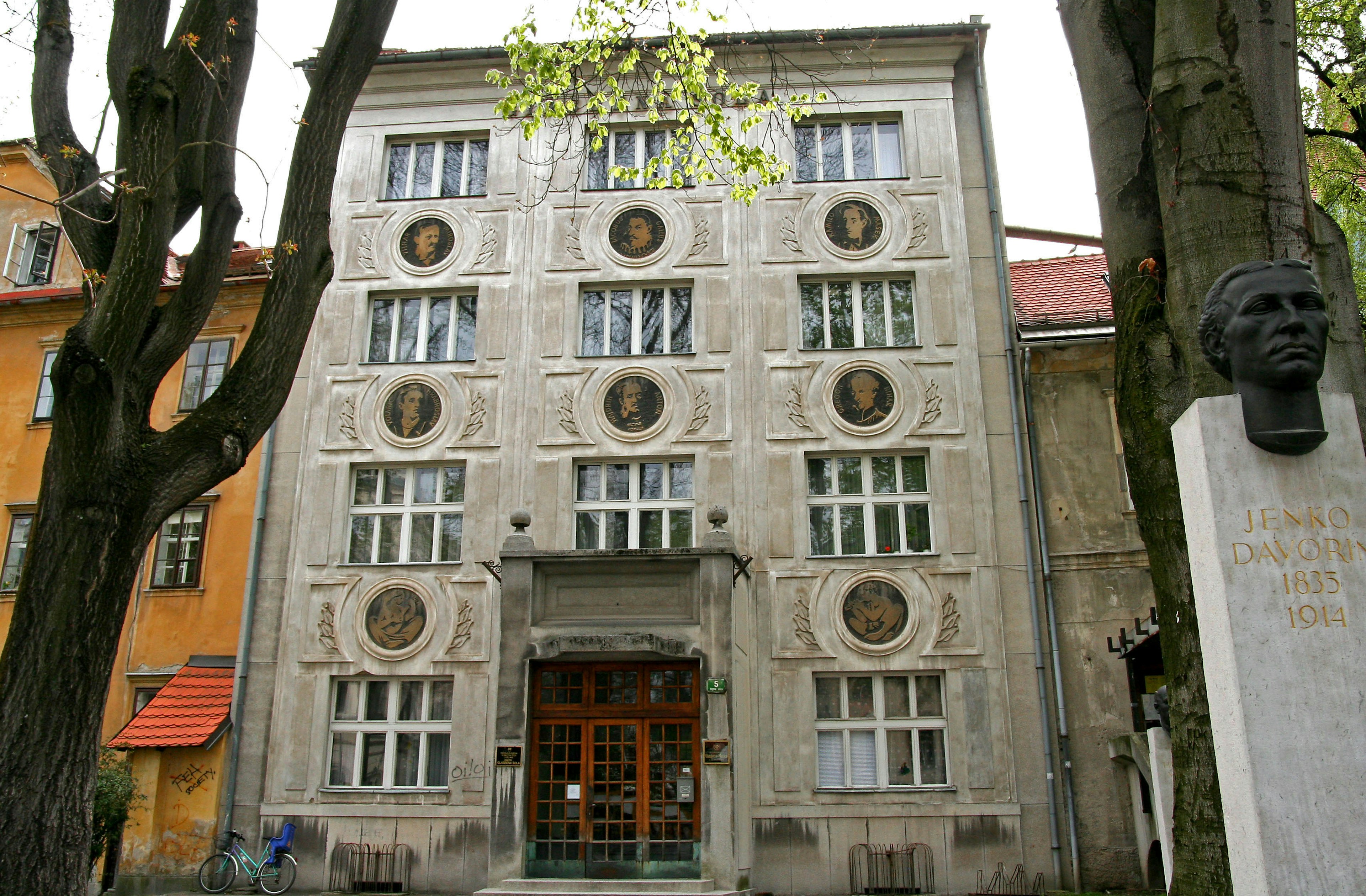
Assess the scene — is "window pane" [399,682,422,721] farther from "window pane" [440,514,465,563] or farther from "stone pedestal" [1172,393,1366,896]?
"stone pedestal" [1172,393,1366,896]

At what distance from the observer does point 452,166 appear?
19094 mm

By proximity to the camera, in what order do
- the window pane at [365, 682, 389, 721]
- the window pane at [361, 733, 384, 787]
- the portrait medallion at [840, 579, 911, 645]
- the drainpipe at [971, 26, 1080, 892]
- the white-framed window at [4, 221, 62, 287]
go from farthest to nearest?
the white-framed window at [4, 221, 62, 287], the window pane at [365, 682, 389, 721], the window pane at [361, 733, 384, 787], the portrait medallion at [840, 579, 911, 645], the drainpipe at [971, 26, 1080, 892]

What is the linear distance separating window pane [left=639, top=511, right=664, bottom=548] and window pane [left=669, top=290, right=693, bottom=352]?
2686 millimetres

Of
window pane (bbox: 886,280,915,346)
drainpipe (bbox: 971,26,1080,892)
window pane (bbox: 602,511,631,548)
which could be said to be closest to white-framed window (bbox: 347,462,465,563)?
window pane (bbox: 602,511,631,548)

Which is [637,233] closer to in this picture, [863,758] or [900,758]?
[863,758]

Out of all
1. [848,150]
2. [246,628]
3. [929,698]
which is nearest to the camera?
[929,698]

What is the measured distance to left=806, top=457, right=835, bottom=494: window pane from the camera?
16.7 m

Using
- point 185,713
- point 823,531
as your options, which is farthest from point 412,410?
point 823,531

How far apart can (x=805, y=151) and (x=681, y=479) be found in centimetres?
610

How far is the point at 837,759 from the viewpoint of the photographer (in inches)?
610

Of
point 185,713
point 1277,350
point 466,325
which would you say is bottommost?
point 185,713

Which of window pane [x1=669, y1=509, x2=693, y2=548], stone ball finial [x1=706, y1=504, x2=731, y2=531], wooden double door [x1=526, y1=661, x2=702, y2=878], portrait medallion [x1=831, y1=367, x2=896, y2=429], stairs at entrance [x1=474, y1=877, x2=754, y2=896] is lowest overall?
stairs at entrance [x1=474, y1=877, x2=754, y2=896]

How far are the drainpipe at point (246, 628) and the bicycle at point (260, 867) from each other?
26 cm

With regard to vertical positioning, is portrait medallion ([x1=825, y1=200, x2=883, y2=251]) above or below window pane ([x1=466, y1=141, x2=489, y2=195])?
below
